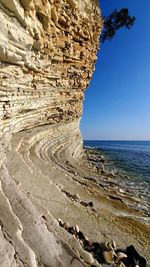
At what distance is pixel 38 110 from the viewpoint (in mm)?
12617

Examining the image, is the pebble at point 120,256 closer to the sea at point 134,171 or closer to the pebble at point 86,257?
the pebble at point 86,257

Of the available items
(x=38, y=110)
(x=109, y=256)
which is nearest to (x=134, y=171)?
(x=38, y=110)

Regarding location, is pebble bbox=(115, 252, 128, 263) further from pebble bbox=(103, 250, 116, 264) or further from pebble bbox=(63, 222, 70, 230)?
pebble bbox=(63, 222, 70, 230)

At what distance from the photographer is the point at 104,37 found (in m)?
31.9

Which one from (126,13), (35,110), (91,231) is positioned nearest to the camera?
(91,231)

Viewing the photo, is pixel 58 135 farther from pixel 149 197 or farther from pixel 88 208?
pixel 88 208

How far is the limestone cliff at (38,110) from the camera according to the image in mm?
3389

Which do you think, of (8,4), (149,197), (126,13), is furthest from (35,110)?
(126,13)

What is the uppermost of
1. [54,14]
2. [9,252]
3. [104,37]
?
[104,37]

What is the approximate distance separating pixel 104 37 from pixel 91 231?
104 feet

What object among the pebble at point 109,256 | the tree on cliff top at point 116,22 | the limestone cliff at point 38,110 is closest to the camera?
the limestone cliff at point 38,110

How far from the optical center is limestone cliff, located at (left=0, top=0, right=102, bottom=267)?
3.39 meters

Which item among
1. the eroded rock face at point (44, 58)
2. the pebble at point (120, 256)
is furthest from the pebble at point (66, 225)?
the eroded rock face at point (44, 58)

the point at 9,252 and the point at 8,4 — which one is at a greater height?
the point at 8,4
